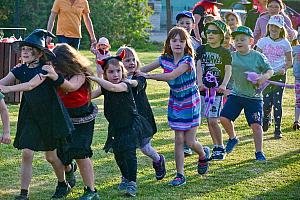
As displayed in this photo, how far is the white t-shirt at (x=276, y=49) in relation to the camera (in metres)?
9.25

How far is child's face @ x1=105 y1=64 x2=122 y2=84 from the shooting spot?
6363mm

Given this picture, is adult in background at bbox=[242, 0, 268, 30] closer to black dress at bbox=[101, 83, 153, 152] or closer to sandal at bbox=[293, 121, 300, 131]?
sandal at bbox=[293, 121, 300, 131]

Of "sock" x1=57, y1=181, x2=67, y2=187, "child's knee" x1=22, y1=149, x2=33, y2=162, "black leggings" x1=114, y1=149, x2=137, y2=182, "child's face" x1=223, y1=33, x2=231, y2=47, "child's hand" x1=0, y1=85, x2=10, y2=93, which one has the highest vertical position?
"child's face" x1=223, y1=33, x2=231, y2=47

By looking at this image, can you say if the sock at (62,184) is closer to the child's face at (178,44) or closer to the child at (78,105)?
the child at (78,105)

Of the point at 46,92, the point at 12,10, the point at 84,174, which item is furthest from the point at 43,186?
the point at 12,10

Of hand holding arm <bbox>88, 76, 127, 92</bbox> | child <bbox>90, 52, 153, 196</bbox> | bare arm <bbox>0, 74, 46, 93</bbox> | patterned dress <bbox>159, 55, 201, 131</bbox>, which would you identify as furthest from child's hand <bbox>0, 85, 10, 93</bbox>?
patterned dress <bbox>159, 55, 201, 131</bbox>

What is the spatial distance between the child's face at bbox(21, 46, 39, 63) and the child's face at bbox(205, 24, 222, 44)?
98.2 inches

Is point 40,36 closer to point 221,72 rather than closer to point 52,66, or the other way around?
point 52,66

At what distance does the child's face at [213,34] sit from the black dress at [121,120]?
1.77 meters

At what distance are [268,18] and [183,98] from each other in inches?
158

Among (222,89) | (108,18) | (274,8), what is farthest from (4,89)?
(108,18)

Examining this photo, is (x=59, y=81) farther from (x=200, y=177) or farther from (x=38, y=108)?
(x=200, y=177)

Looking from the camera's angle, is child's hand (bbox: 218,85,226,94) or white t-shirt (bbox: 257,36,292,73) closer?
child's hand (bbox: 218,85,226,94)

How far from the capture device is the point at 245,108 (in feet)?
26.8
